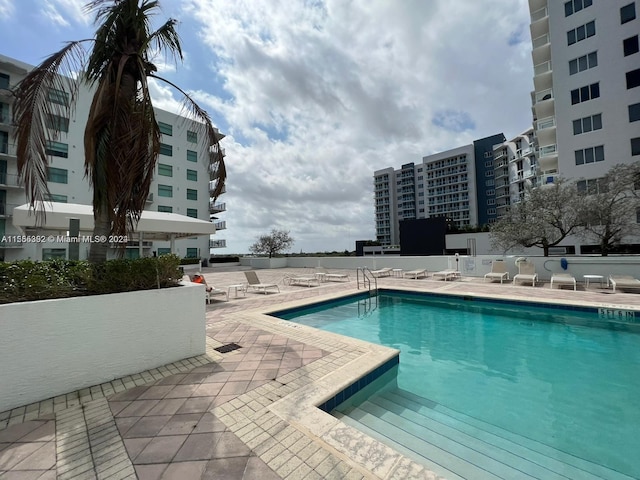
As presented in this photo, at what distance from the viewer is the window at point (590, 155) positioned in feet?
64.8

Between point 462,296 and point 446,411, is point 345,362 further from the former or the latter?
point 462,296

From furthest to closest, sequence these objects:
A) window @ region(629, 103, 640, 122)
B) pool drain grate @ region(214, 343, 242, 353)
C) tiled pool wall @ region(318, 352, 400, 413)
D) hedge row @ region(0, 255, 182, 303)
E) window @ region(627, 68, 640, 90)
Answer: window @ region(627, 68, 640, 90), window @ region(629, 103, 640, 122), pool drain grate @ region(214, 343, 242, 353), hedge row @ region(0, 255, 182, 303), tiled pool wall @ region(318, 352, 400, 413)

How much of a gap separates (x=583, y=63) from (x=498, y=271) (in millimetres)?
19831

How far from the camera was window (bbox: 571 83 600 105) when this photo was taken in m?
20.2

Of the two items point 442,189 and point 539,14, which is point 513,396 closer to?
point 539,14

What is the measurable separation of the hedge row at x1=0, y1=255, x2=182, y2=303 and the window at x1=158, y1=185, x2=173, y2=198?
2720 cm

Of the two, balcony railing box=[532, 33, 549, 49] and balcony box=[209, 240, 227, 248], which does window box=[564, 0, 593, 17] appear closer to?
balcony railing box=[532, 33, 549, 49]

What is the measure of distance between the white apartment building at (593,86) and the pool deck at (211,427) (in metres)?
25.0

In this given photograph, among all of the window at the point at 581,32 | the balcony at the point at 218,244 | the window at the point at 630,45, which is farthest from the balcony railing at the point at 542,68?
the balcony at the point at 218,244

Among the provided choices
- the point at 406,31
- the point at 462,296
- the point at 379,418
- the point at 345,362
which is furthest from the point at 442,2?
the point at 379,418

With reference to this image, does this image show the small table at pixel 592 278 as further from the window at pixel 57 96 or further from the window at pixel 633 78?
the window at pixel 633 78

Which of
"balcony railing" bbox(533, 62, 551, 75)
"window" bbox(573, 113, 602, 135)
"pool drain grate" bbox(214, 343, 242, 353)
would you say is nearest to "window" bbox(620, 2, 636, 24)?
"balcony railing" bbox(533, 62, 551, 75)

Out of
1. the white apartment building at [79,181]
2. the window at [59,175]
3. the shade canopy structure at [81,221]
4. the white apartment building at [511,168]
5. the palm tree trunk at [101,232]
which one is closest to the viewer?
the palm tree trunk at [101,232]

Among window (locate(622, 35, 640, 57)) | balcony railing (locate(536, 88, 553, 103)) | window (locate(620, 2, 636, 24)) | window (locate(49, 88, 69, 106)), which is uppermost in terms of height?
window (locate(620, 2, 636, 24))
